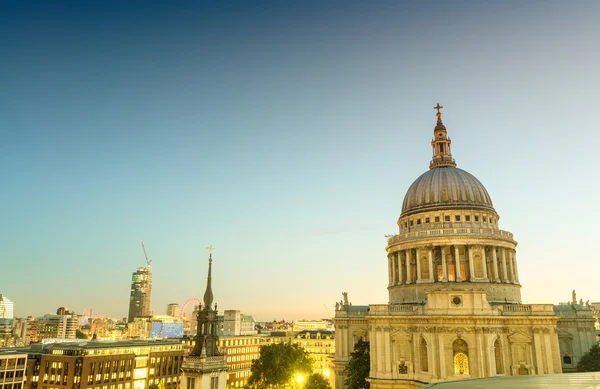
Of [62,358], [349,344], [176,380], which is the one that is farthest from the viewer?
[176,380]

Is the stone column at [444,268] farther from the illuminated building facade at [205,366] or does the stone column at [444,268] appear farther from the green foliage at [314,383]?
the illuminated building facade at [205,366]

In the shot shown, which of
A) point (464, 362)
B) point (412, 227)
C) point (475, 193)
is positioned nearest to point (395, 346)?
point (464, 362)

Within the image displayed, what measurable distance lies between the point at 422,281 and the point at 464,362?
17.4m

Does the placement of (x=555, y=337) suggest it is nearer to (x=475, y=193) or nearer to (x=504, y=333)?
(x=504, y=333)

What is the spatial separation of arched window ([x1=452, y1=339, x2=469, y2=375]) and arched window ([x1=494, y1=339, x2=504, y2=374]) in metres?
3.95

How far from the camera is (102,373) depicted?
388ft

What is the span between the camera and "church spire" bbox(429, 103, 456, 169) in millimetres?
94312

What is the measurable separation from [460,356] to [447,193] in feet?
105

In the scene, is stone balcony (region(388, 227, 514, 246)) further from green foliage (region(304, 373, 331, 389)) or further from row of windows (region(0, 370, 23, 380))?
row of windows (region(0, 370, 23, 380))

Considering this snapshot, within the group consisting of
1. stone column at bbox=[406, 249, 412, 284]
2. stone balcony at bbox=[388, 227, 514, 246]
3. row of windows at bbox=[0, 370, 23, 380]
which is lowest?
row of windows at bbox=[0, 370, 23, 380]

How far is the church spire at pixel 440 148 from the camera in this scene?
309 ft

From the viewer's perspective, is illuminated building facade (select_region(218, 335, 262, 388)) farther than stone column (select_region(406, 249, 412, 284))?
Yes

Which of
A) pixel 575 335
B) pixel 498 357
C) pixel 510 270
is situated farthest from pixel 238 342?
pixel 575 335

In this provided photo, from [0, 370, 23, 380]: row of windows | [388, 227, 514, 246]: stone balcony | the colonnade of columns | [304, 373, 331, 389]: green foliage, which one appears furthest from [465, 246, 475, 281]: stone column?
[0, 370, 23, 380]: row of windows
